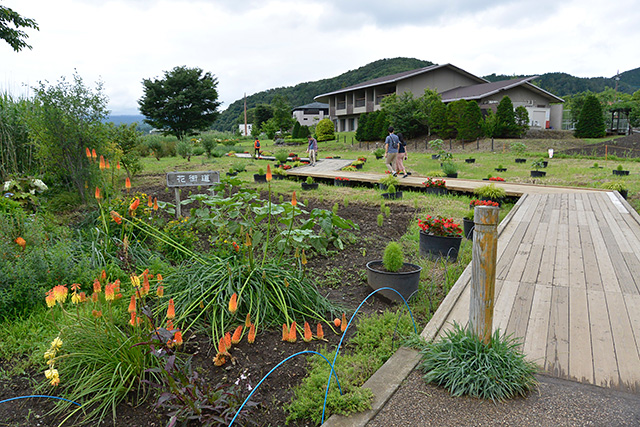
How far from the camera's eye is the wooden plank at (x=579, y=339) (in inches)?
85.5

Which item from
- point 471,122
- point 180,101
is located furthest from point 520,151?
point 180,101

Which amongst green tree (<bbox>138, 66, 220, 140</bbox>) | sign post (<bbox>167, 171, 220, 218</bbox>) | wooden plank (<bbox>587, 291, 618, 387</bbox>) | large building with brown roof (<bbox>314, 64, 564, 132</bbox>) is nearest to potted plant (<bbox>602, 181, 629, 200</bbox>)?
wooden plank (<bbox>587, 291, 618, 387</bbox>)

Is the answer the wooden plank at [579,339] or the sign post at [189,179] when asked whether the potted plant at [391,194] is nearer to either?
the sign post at [189,179]

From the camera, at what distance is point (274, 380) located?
7.20ft

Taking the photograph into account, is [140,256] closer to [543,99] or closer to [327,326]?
[327,326]

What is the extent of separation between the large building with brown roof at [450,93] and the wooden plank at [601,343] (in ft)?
81.0

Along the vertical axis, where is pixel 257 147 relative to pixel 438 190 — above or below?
above

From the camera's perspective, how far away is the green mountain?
61537 mm

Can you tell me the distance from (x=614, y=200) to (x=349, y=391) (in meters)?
7.51

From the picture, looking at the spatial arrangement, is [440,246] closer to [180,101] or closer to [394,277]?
[394,277]

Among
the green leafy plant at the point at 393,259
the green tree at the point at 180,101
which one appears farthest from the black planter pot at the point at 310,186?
the green tree at the point at 180,101

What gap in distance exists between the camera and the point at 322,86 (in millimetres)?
72500

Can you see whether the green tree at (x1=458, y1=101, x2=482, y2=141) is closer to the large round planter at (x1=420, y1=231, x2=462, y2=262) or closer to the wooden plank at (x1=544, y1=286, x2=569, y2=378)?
the large round planter at (x1=420, y1=231, x2=462, y2=262)

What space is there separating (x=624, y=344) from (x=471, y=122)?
20.3 meters
